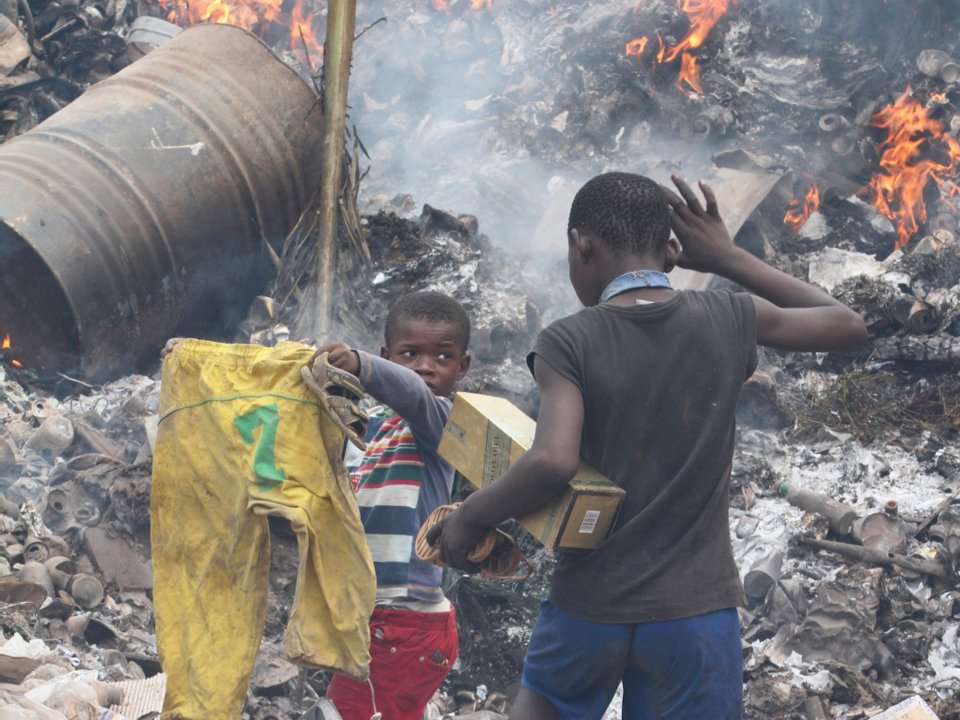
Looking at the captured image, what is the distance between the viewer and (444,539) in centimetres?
221

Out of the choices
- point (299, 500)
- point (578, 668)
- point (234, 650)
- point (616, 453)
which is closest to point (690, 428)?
point (616, 453)

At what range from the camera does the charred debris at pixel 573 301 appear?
13.8ft

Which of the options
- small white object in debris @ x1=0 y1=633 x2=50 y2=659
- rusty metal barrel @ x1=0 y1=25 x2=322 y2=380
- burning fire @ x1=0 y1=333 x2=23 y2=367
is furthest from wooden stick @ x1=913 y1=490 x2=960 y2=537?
burning fire @ x1=0 y1=333 x2=23 y2=367

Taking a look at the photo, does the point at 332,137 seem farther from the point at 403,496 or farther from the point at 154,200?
the point at 403,496

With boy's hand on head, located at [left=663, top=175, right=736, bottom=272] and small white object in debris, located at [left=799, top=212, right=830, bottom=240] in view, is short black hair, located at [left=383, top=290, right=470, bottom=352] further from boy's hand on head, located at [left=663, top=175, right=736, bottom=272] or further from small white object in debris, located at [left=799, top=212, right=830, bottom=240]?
small white object in debris, located at [left=799, top=212, right=830, bottom=240]

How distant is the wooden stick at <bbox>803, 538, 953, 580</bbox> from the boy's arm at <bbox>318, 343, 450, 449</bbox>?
2841mm

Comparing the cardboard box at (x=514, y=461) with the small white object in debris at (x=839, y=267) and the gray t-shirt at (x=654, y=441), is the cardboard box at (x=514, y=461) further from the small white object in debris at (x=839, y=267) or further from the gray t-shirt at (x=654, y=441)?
the small white object in debris at (x=839, y=267)

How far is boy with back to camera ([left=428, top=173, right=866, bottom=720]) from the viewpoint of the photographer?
80.2 inches

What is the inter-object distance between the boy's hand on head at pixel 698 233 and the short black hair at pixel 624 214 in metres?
0.17

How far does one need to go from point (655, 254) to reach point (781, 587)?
284cm

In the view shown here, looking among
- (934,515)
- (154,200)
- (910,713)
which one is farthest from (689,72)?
(910,713)

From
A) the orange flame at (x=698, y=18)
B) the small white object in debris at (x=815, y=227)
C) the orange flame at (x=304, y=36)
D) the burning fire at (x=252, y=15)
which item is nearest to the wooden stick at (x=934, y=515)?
the small white object in debris at (x=815, y=227)

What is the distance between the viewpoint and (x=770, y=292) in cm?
235

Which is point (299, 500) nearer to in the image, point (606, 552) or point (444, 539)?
point (444, 539)
